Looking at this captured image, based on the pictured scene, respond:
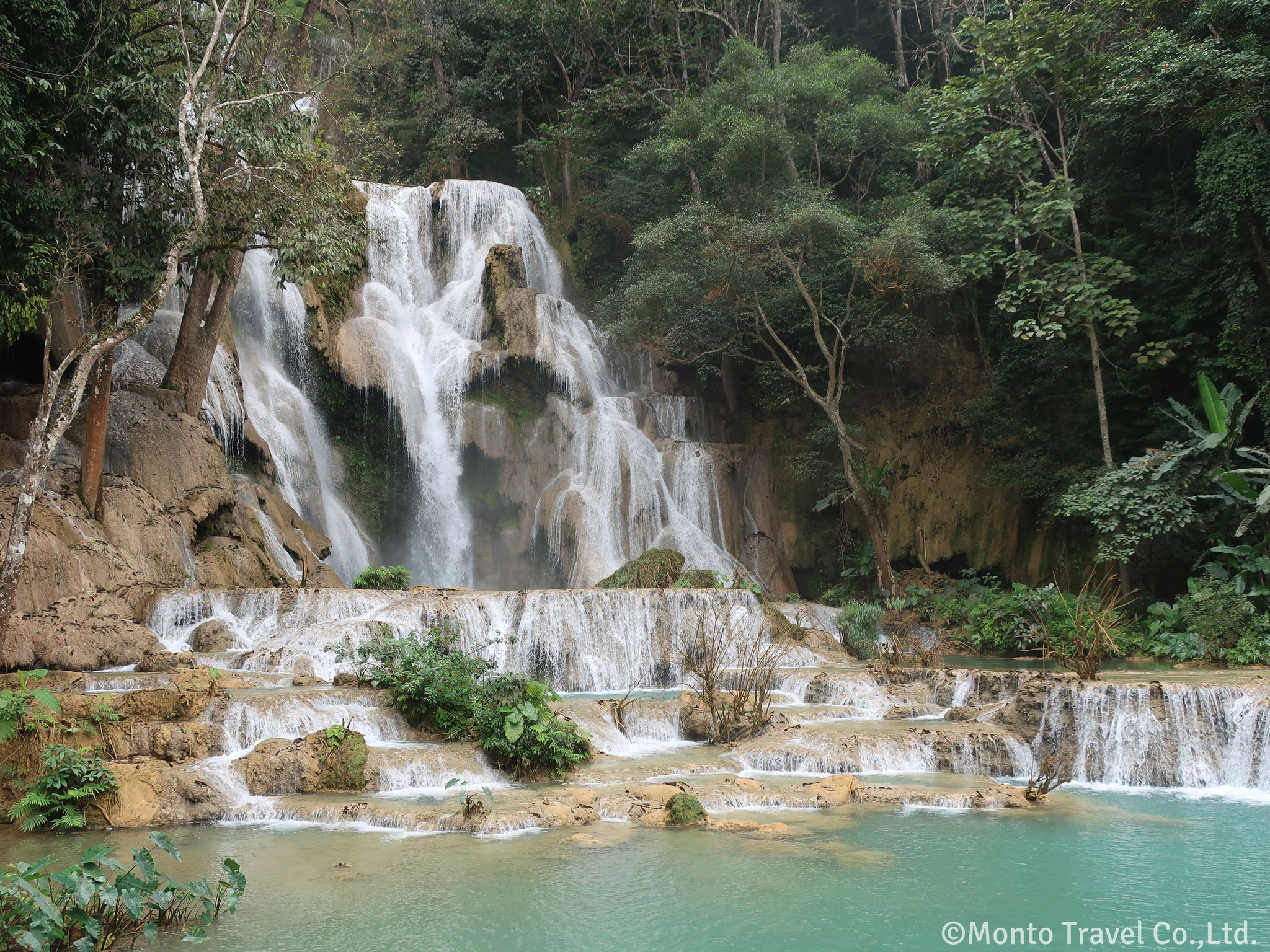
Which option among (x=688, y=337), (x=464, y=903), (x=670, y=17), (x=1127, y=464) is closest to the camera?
(x=464, y=903)

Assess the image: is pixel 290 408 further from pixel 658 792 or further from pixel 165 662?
pixel 658 792

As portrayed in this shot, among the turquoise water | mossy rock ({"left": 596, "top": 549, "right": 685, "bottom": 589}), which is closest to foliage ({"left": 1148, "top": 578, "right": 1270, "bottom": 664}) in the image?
the turquoise water

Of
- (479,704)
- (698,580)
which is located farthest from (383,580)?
(479,704)

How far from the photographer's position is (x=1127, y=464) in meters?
14.6

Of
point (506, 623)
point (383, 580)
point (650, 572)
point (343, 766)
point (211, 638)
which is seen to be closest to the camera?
point (343, 766)

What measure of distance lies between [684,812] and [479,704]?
8.71ft

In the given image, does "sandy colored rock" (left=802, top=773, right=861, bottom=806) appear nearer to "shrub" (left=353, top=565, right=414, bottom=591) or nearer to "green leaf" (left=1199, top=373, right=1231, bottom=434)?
"shrub" (left=353, top=565, right=414, bottom=591)

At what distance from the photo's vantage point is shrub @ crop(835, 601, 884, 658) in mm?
14930

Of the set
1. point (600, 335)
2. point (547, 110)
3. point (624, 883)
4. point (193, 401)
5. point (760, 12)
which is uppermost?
point (760, 12)

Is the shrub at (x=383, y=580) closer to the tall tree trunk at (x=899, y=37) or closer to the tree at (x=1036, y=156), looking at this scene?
the tree at (x=1036, y=156)

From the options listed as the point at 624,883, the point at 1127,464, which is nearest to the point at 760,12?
the point at 1127,464

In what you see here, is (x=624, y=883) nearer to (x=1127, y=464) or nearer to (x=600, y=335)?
(x=1127, y=464)

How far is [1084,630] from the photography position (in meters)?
10.2

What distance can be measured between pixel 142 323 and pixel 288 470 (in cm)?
821
